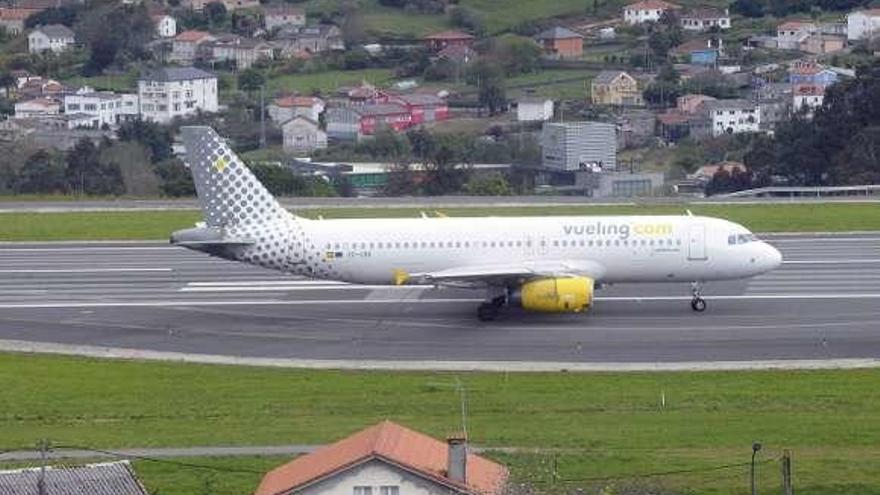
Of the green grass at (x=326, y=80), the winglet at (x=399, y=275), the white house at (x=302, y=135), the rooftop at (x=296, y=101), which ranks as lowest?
the white house at (x=302, y=135)

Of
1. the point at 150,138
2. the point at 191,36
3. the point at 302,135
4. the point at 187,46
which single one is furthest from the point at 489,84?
the point at 191,36

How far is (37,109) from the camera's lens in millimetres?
139875

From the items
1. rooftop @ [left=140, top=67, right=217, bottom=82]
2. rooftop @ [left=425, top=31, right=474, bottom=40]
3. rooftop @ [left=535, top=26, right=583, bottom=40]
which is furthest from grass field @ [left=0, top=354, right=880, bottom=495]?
rooftop @ [left=425, top=31, right=474, bottom=40]

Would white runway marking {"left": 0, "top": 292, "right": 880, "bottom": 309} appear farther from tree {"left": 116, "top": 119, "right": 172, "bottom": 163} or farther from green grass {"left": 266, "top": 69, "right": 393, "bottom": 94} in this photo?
green grass {"left": 266, "top": 69, "right": 393, "bottom": 94}

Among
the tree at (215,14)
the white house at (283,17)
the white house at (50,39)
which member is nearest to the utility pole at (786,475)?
the white house at (283,17)

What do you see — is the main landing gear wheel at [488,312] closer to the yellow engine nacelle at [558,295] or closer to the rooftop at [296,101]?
the yellow engine nacelle at [558,295]

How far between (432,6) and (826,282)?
105528mm

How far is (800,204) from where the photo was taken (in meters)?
81.3

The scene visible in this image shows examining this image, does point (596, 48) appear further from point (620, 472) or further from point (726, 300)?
point (620, 472)

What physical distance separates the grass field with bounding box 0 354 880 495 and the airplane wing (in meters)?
6.64

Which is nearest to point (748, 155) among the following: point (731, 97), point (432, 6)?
point (731, 97)

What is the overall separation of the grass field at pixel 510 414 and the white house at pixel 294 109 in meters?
81.2

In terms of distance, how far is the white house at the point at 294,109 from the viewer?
132000mm

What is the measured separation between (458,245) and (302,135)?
245 feet
